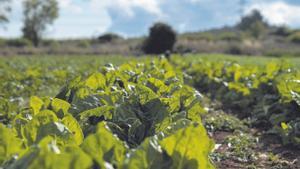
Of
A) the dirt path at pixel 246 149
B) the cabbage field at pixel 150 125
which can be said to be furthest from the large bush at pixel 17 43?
the dirt path at pixel 246 149

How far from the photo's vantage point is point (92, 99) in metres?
3.80

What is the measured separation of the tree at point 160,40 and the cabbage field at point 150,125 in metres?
25.5

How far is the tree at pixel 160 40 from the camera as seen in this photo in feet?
118

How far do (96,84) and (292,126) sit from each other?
94.5 inches

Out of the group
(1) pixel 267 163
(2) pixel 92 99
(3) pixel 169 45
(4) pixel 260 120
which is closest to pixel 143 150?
(2) pixel 92 99

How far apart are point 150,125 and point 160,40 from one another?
107 feet

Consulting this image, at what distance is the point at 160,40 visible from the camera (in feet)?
119

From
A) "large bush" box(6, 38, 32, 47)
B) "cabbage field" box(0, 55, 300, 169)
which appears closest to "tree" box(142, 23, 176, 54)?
"cabbage field" box(0, 55, 300, 169)

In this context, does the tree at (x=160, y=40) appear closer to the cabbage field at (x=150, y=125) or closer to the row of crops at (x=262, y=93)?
the row of crops at (x=262, y=93)

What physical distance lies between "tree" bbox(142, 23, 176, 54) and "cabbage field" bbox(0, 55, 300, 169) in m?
25.5

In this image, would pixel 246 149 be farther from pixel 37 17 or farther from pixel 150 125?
pixel 37 17

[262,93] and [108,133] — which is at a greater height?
[108,133]

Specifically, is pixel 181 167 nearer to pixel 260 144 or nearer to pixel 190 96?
pixel 190 96

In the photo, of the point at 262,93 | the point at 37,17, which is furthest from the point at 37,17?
the point at 262,93
